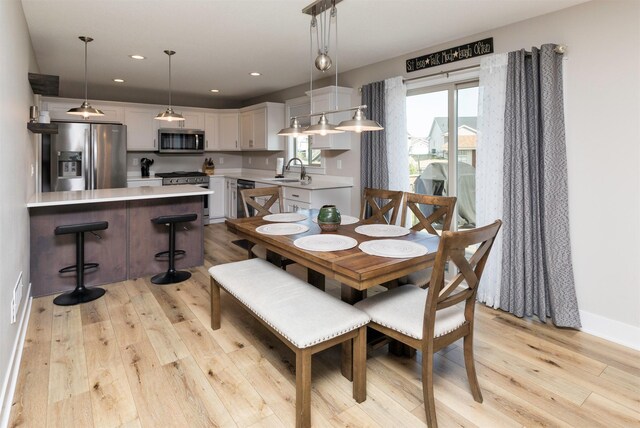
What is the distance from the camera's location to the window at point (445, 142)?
3.52m

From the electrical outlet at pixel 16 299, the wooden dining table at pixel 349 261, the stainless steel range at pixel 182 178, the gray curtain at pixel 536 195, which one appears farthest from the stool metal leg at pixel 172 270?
the gray curtain at pixel 536 195

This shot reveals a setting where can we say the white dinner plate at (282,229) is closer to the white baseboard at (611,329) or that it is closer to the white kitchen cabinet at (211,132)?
the white baseboard at (611,329)

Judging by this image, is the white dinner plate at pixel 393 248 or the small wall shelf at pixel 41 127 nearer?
the white dinner plate at pixel 393 248

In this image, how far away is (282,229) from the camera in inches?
99.2

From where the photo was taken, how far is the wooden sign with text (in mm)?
3199

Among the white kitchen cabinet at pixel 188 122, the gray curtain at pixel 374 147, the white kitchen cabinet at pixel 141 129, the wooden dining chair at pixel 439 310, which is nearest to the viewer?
the wooden dining chair at pixel 439 310

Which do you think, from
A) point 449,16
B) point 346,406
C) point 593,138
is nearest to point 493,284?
point 593,138

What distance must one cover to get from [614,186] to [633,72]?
29.8 inches

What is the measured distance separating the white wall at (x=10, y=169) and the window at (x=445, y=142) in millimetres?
3367

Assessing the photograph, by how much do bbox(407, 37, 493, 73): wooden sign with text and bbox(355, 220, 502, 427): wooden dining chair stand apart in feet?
7.00

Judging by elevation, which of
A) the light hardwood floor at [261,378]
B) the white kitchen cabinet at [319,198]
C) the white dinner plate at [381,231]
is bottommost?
the light hardwood floor at [261,378]

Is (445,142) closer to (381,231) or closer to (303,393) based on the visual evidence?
(381,231)

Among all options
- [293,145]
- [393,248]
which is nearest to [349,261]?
[393,248]

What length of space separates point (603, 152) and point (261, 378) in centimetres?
276
